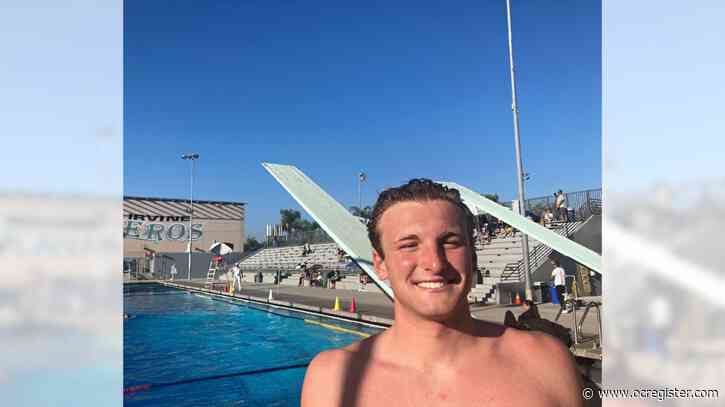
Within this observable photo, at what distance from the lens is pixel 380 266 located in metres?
1.14

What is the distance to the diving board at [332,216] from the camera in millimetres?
6074

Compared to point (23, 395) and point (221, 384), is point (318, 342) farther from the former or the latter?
point (23, 395)

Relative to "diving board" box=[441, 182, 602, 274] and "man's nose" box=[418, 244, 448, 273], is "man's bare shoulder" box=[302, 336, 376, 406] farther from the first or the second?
"diving board" box=[441, 182, 602, 274]

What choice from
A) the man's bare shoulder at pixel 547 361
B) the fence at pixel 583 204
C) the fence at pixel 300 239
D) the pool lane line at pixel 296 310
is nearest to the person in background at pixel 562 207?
the fence at pixel 583 204

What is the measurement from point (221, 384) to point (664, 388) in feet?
27.4

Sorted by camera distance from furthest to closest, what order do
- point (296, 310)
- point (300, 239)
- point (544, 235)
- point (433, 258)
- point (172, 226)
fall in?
point (172, 226)
point (300, 239)
point (296, 310)
point (544, 235)
point (433, 258)

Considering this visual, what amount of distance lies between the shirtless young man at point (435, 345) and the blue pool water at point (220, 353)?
6142 mm

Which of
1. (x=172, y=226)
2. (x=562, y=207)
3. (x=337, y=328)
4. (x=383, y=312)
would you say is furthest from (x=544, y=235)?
(x=172, y=226)

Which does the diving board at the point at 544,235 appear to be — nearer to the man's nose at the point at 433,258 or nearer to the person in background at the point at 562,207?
the man's nose at the point at 433,258

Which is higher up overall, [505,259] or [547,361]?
[547,361]

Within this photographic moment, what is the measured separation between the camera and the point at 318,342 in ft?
38.5

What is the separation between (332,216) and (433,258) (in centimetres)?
602

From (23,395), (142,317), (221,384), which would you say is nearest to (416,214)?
(23,395)

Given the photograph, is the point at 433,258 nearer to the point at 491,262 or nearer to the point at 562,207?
the point at 491,262
